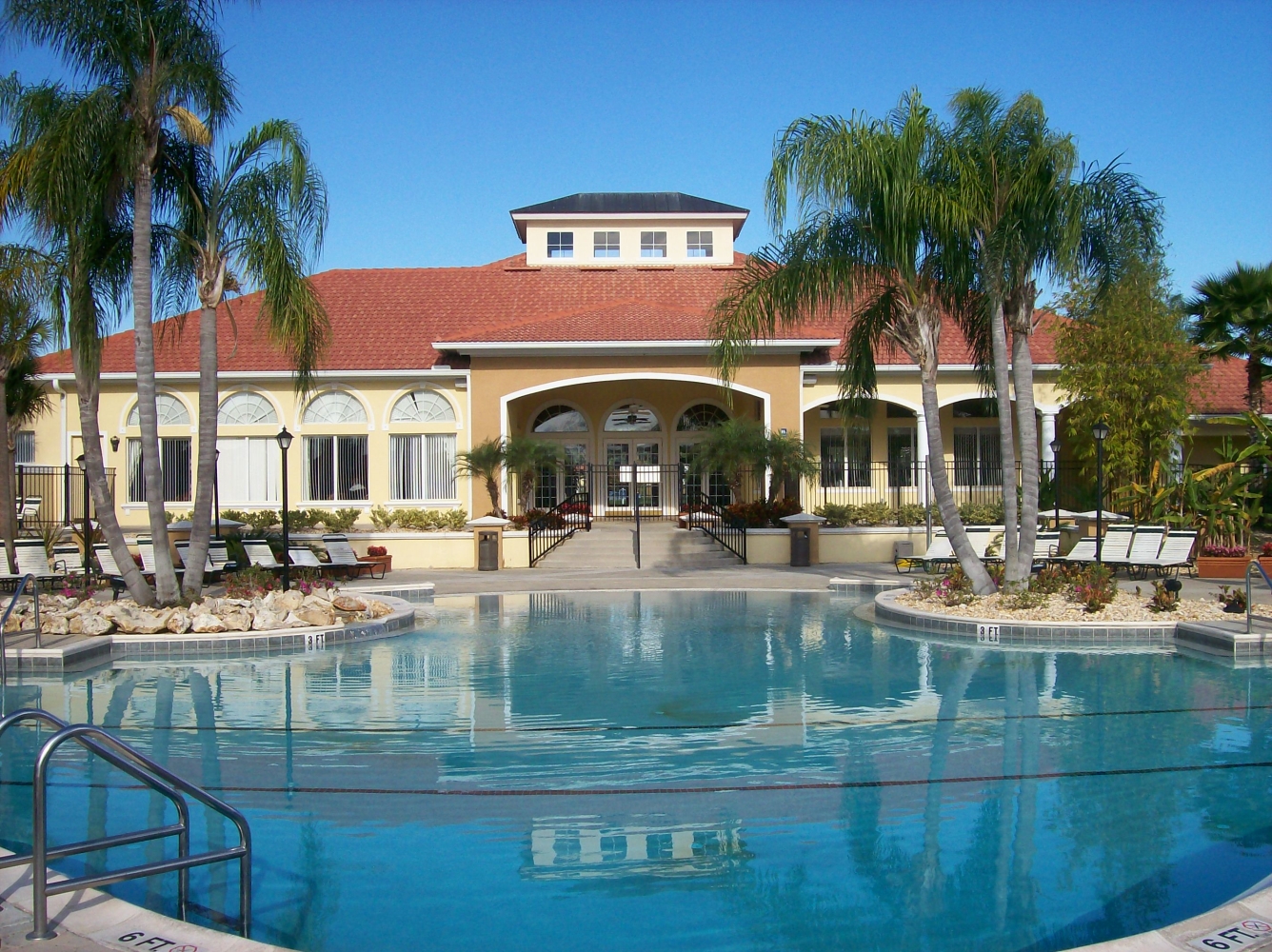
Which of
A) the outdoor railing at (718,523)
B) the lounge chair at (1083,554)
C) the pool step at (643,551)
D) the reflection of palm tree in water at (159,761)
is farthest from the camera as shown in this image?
the outdoor railing at (718,523)

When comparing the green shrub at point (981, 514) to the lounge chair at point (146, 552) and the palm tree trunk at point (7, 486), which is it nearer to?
the lounge chair at point (146, 552)

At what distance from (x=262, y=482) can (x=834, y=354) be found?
14.2 metres

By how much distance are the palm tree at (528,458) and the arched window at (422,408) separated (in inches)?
92.4

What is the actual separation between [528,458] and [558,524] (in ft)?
5.77

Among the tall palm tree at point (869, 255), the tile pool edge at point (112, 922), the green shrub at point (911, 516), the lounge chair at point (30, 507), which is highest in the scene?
the tall palm tree at point (869, 255)

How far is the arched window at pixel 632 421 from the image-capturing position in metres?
28.2

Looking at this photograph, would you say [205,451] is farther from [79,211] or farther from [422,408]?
[422,408]

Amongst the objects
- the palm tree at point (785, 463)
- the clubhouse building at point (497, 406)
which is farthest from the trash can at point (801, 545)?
the clubhouse building at point (497, 406)

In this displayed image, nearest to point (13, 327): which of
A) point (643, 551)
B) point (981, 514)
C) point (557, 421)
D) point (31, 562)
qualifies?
point (31, 562)

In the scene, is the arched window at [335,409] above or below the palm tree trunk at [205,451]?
above

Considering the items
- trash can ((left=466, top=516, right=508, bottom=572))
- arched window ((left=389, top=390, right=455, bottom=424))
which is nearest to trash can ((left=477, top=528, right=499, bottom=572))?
trash can ((left=466, top=516, right=508, bottom=572))

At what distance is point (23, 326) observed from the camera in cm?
1889

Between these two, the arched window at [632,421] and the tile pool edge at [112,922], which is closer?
the tile pool edge at [112,922]

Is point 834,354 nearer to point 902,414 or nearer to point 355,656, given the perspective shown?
point 902,414
